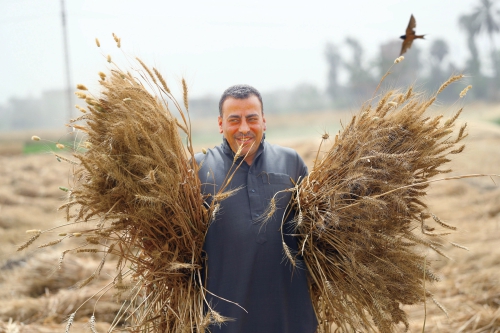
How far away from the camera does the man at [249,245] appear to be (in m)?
1.83

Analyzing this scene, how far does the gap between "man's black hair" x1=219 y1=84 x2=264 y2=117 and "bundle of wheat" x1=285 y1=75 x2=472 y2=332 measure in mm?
382

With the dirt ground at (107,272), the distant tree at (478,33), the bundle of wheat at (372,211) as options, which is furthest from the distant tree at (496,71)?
the bundle of wheat at (372,211)

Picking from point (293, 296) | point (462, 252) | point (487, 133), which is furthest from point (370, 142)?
Answer: point (487, 133)

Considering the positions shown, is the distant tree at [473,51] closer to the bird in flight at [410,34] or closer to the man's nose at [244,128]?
the bird in flight at [410,34]

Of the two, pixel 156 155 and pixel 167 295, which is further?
pixel 167 295

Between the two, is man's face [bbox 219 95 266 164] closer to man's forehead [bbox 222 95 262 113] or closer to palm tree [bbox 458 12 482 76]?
man's forehead [bbox 222 95 262 113]

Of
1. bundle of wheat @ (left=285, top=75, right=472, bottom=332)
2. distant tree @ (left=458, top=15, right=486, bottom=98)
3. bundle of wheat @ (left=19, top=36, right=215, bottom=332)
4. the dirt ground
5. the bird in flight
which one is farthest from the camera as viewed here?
distant tree @ (left=458, top=15, right=486, bottom=98)

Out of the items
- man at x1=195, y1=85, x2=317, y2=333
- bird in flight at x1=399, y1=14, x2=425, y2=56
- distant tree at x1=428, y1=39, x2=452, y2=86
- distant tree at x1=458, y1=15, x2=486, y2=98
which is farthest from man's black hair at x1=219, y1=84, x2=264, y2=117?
distant tree at x1=428, y1=39, x2=452, y2=86

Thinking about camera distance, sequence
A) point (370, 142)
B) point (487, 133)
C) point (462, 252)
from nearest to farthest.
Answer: point (370, 142)
point (462, 252)
point (487, 133)

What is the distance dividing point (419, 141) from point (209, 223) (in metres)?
0.85

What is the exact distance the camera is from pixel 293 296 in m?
1.89

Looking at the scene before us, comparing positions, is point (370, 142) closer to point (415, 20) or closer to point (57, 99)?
point (415, 20)

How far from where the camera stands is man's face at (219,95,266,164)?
1.93 metres

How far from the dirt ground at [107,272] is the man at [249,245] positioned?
269 millimetres
